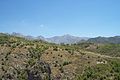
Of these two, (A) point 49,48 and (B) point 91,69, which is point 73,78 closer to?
(B) point 91,69

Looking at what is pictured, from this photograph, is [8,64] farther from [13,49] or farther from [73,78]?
[73,78]

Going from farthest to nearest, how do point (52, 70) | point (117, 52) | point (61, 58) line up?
point (117, 52) → point (61, 58) → point (52, 70)

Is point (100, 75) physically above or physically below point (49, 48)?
below

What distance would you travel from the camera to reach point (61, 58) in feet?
182

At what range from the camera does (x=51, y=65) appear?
172ft

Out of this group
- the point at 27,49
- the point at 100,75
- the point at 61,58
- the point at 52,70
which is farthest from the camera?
the point at 27,49

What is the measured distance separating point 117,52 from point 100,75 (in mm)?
26363

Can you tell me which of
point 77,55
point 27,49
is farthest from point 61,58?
point 27,49

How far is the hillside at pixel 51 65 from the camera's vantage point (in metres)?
49.1

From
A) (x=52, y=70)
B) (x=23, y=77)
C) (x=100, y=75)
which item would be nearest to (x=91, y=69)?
(x=100, y=75)

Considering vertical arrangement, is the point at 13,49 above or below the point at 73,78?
above

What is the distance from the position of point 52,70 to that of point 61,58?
5.36 meters

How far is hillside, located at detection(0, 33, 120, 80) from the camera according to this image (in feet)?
161

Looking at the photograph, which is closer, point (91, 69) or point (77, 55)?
point (91, 69)
